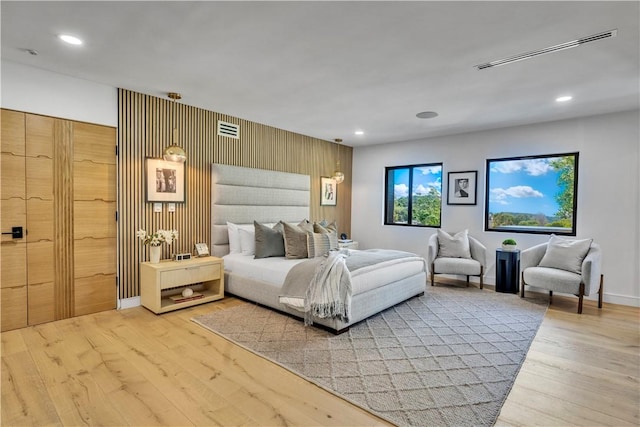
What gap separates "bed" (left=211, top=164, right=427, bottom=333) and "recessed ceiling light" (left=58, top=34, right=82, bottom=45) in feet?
7.25

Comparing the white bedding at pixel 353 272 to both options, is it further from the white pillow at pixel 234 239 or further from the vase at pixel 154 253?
the vase at pixel 154 253

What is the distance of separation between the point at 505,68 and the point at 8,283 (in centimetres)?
535

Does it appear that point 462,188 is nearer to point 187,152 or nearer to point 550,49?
point 550,49

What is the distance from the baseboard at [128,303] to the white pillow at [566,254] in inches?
217

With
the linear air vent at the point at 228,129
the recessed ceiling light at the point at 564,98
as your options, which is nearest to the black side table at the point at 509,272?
the recessed ceiling light at the point at 564,98

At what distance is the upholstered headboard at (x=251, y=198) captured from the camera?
4785 mm

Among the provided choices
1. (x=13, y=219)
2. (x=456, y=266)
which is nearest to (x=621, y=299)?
(x=456, y=266)

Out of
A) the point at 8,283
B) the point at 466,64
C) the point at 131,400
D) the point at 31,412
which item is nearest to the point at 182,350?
the point at 131,400

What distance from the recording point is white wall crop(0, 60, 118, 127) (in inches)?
127

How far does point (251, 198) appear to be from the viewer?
17.0ft

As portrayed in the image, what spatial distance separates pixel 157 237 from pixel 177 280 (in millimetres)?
591

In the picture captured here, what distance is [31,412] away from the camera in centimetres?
202

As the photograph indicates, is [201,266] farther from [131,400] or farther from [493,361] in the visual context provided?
[493,361]

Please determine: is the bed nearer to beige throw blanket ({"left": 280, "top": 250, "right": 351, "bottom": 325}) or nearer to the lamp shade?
beige throw blanket ({"left": 280, "top": 250, "right": 351, "bottom": 325})
